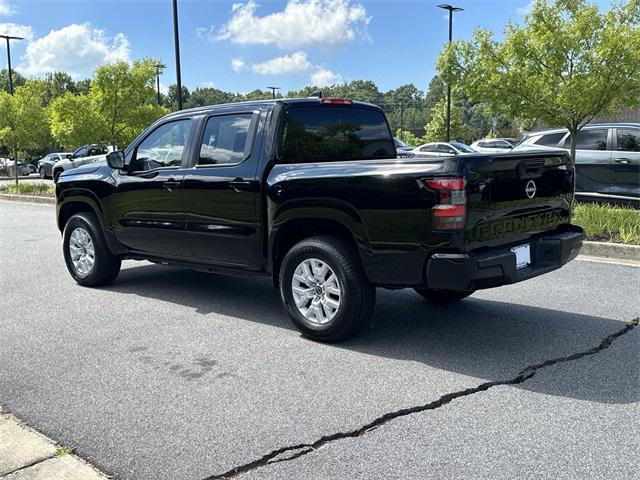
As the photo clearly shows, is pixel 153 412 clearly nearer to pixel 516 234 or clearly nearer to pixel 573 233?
pixel 516 234

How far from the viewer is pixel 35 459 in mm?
3094

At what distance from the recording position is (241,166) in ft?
17.2

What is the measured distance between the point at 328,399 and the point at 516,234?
186cm

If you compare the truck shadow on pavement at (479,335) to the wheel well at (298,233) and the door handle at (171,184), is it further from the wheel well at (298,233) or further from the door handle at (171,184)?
the door handle at (171,184)

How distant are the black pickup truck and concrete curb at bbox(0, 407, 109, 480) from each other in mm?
2106

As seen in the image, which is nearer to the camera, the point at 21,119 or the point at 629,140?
the point at 629,140

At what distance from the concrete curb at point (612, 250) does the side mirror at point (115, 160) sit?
5.74 metres

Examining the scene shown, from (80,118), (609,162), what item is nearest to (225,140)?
(609,162)

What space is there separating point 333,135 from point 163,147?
1.75m

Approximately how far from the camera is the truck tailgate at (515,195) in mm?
4137

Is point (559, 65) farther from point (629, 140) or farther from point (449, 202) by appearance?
point (449, 202)

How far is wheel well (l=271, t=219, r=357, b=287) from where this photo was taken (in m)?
4.73

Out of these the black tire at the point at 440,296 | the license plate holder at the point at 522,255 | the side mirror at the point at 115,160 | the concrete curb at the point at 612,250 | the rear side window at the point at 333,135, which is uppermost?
the rear side window at the point at 333,135

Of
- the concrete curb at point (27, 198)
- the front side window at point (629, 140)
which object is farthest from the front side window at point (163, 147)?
the concrete curb at point (27, 198)
